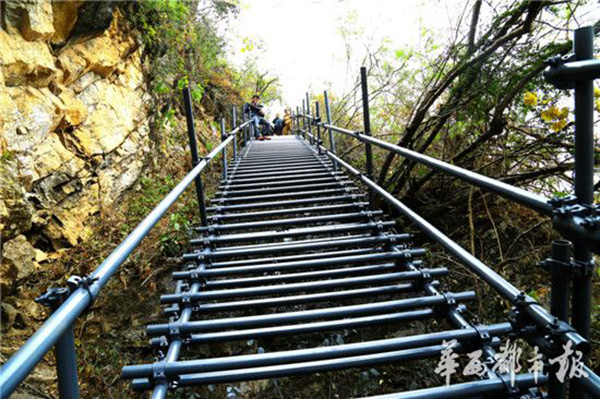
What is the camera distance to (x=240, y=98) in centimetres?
1198

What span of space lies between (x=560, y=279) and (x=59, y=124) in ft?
16.7

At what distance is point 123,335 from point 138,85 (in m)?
4.37

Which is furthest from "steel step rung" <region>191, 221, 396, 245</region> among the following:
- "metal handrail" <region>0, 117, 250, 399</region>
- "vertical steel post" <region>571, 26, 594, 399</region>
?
"vertical steel post" <region>571, 26, 594, 399</region>

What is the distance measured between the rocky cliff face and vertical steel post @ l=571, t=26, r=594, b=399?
4.34 metres

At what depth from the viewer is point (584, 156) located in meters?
0.85

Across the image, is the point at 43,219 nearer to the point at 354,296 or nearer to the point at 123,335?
the point at 123,335

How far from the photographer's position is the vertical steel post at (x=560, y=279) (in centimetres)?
90

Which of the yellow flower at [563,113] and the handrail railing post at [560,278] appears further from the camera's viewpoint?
the yellow flower at [563,113]

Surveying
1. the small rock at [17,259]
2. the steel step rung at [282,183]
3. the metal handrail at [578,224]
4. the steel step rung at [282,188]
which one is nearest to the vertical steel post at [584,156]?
the metal handrail at [578,224]

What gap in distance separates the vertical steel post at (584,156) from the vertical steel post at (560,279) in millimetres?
20

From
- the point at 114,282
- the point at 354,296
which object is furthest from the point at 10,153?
the point at 354,296

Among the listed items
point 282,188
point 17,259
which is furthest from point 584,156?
point 17,259

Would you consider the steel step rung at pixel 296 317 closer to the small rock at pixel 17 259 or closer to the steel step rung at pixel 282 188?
the steel step rung at pixel 282 188

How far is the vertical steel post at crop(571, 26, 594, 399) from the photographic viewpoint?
838mm
